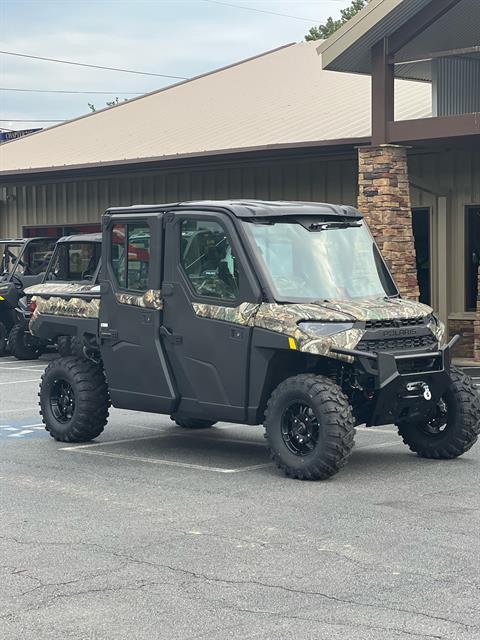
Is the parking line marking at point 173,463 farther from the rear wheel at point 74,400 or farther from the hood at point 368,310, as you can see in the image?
the hood at point 368,310

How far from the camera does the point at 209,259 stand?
10875 mm

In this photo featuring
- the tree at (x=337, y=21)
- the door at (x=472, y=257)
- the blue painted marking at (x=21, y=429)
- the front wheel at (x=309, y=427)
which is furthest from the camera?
the tree at (x=337, y=21)

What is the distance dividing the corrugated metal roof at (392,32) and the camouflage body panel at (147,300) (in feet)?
30.3

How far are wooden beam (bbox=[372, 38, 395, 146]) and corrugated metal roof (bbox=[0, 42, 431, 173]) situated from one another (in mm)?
917

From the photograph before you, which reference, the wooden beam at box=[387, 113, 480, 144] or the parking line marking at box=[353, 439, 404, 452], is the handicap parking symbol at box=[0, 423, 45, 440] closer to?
the parking line marking at box=[353, 439, 404, 452]

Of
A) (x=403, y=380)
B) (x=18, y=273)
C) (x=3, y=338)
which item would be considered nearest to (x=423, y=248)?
(x=18, y=273)

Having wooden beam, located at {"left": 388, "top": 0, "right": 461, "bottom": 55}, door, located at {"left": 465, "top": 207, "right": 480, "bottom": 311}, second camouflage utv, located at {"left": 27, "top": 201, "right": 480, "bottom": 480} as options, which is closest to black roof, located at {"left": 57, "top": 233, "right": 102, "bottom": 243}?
wooden beam, located at {"left": 388, "top": 0, "right": 461, "bottom": 55}

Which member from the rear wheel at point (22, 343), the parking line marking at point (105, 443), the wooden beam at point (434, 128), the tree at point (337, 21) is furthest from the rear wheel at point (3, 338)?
the tree at point (337, 21)

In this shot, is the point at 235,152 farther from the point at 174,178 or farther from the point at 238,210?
the point at 238,210

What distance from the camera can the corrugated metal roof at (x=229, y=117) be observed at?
938 inches

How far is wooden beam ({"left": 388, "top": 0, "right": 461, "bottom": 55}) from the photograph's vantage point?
Result: 19.0 m

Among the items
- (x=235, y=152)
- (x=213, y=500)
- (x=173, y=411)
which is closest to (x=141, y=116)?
(x=235, y=152)

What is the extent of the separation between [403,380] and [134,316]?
2721 millimetres

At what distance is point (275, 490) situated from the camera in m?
9.64
